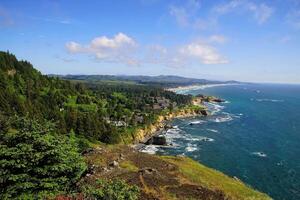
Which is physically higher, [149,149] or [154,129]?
[149,149]

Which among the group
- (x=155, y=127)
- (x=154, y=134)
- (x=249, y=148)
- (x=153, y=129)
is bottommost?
(x=154, y=134)

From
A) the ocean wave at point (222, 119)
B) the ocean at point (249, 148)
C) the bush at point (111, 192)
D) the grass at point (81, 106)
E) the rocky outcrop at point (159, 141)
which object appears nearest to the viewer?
the bush at point (111, 192)

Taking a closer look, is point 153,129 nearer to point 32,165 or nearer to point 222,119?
point 222,119

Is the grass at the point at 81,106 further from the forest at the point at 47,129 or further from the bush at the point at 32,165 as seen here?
the bush at the point at 32,165

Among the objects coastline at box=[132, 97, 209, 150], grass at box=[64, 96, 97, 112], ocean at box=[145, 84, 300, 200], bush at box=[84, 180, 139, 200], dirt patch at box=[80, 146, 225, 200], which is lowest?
coastline at box=[132, 97, 209, 150]

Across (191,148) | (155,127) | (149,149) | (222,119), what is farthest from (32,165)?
(222,119)

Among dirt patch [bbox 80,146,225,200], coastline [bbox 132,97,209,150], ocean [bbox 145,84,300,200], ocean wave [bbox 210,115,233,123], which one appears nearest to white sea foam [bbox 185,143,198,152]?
ocean [bbox 145,84,300,200]

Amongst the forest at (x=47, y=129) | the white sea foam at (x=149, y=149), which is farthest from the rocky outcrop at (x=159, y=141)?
the forest at (x=47, y=129)

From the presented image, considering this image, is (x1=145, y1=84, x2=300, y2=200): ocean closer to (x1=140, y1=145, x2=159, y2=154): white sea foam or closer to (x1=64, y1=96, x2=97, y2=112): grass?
(x1=140, y1=145, x2=159, y2=154): white sea foam
